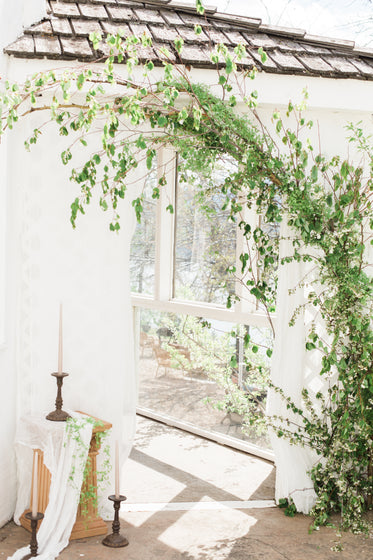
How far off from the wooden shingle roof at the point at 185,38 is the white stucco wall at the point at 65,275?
109mm

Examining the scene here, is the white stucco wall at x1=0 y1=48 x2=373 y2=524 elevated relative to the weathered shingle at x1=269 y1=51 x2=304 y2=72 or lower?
lower

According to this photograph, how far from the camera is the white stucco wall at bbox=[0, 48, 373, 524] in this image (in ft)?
11.1

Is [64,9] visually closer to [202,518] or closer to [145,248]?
[145,248]

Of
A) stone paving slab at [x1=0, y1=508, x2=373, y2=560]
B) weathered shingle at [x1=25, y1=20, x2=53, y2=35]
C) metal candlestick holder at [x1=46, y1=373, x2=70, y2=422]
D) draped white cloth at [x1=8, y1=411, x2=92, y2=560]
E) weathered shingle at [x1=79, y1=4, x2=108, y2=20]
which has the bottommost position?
stone paving slab at [x1=0, y1=508, x2=373, y2=560]

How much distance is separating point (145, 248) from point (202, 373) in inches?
45.3

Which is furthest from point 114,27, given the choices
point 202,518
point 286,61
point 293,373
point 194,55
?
point 202,518

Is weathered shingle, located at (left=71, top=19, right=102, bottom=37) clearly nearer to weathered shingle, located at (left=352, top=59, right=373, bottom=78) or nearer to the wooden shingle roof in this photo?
the wooden shingle roof

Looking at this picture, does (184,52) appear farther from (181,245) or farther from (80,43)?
(181,245)

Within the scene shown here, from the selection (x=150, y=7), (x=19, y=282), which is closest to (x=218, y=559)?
(x=19, y=282)

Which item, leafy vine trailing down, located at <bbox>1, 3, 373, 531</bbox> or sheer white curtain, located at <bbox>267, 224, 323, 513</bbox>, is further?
Answer: sheer white curtain, located at <bbox>267, 224, 323, 513</bbox>

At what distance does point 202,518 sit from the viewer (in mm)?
3629

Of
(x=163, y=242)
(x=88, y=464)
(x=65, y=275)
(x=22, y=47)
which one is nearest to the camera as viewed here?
(x=22, y=47)

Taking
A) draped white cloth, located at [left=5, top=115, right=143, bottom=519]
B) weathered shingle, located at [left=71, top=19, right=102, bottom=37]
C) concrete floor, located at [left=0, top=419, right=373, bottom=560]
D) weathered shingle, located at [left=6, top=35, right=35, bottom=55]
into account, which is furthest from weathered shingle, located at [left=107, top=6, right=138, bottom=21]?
concrete floor, located at [left=0, top=419, right=373, bottom=560]

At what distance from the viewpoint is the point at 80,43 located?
10.4ft
